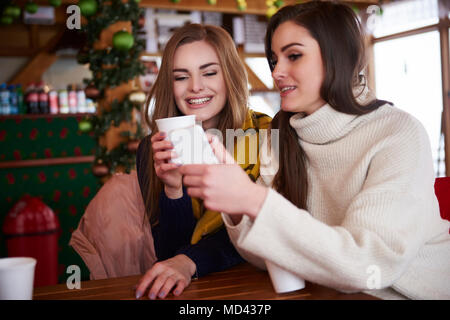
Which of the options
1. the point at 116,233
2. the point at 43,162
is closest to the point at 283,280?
the point at 116,233

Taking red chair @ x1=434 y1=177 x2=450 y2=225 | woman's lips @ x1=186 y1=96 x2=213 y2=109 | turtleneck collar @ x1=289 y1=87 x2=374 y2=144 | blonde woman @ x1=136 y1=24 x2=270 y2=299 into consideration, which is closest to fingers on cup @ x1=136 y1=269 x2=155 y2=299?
blonde woman @ x1=136 y1=24 x2=270 y2=299

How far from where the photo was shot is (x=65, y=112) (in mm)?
4512

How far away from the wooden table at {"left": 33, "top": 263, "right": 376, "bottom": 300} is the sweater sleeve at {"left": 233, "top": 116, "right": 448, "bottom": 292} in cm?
6

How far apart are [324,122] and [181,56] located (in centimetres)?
71

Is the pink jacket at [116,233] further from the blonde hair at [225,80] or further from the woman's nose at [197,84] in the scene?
the woman's nose at [197,84]

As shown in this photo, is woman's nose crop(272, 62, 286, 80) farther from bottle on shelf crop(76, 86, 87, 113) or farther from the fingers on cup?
bottle on shelf crop(76, 86, 87, 113)

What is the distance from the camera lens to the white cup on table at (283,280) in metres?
0.96

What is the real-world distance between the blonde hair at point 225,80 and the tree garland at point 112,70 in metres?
1.61

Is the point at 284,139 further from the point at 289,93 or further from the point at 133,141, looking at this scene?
the point at 133,141

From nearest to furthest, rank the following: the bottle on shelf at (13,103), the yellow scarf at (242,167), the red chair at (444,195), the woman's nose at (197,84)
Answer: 1. the red chair at (444,195)
2. the yellow scarf at (242,167)
3. the woman's nose at (197,84)
4. the bottle on shelf at (13,103)

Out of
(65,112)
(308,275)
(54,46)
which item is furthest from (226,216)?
(54,46)

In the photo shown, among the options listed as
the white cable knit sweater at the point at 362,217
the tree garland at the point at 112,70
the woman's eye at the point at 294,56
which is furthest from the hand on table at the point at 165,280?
the tree garland at the point at 112,70

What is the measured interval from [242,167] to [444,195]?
624 mm

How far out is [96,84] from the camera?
11.1 ft
